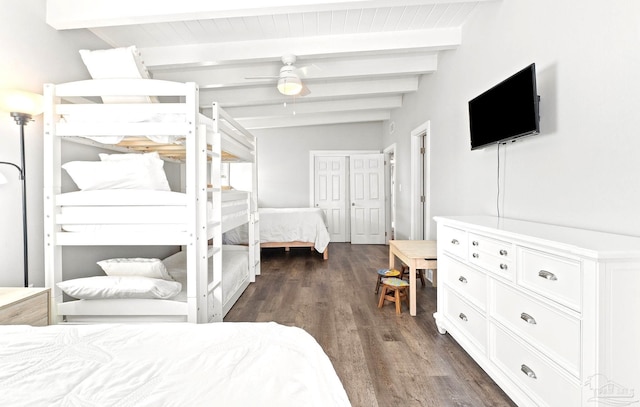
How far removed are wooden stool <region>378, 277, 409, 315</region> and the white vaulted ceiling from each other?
2164 mm

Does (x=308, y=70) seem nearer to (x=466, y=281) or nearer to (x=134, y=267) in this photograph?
(x=134, y=267)

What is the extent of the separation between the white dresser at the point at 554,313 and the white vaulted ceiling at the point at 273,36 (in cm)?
182

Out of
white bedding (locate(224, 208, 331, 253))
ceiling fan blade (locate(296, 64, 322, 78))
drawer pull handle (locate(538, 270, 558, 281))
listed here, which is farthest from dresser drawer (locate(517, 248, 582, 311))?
white bedding (locate(224, 208, 331, 253))

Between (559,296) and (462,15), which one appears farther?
(462,15)

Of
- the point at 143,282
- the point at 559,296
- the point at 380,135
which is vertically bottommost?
the point at 143,282

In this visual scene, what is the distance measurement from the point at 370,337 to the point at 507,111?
182cm

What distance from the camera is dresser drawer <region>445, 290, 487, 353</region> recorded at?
1.85 m

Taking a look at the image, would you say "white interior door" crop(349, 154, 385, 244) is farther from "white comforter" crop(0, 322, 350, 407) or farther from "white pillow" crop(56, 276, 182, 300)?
"white comforter" crop(0, 322, 350, 407)

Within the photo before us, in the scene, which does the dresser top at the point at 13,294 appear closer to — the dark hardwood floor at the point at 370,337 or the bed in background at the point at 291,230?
the dark hardwood floor at the point at 370,337

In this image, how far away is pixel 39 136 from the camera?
7.52ft

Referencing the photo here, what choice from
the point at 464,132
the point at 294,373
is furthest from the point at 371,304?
the point at 294,373

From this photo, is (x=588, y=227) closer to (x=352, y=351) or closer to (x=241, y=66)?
(x=352, y=351)

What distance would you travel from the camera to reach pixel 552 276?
4.27 ft

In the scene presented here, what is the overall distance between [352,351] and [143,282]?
147 cm
